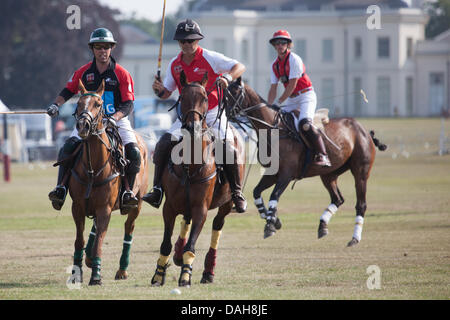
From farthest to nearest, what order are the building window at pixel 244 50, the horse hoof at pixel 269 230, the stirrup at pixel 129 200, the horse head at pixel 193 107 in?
the building window at pixel 244 50 → the horse hoof at pixel 269 230 → the stirrup at pixel 129 200 → the horse head at pixel 193 107

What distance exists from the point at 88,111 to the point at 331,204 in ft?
21.5

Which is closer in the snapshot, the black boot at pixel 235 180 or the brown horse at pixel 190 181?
the brown horse at pixel 190 181

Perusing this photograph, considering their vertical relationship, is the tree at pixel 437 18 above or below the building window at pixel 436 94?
above

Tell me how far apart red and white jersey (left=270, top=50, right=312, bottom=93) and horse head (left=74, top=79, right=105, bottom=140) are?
15.0 ft

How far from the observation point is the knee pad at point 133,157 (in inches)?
435

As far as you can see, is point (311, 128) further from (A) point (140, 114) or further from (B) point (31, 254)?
(A) point (140, 114)

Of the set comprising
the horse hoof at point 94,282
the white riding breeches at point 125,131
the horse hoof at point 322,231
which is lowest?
the horse hoof at point 322,231

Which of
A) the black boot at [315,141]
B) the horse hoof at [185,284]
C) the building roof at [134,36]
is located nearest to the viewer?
the horse hoof at [185,284]

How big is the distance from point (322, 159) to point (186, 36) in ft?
14.4

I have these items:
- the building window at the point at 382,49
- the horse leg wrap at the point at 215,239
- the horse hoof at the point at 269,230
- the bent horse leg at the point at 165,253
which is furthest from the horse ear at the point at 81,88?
A: the building window at the point at 382,49

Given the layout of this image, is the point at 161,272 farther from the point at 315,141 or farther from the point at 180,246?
the point at 315,141

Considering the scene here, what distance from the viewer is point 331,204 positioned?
15445 mm

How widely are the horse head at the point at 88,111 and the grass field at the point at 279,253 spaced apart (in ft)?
5.60
